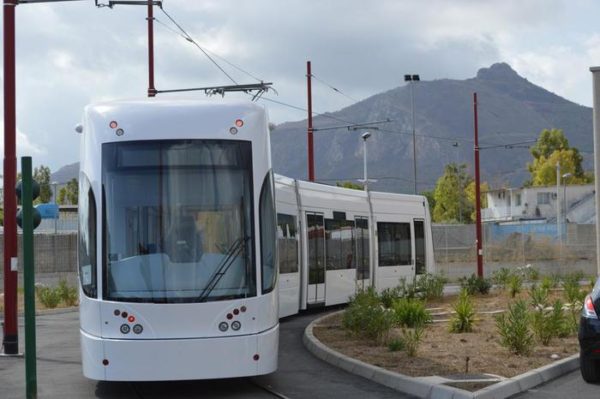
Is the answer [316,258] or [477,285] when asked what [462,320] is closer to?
[316,258]

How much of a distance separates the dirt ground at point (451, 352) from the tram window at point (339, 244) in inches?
194

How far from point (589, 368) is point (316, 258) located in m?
11.9

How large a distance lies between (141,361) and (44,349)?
7.41 meters

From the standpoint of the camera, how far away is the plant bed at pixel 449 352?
46.2 ft

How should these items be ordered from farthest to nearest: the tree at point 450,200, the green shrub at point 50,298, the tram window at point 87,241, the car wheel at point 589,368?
the tree at point 450,200 < the green shrub at point 50,298 < the car wheel at point 589,368 < the tram window at point 87,241

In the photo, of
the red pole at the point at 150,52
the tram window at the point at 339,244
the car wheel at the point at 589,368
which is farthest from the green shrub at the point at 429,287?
the car wheel at the point at 589,368

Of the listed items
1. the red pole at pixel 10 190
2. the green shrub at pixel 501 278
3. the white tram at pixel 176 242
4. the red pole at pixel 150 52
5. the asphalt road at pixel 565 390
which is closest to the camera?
the white tram at pixel 176 242

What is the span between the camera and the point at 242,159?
12617 millimetres

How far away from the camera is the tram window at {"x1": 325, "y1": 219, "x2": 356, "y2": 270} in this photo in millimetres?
25656

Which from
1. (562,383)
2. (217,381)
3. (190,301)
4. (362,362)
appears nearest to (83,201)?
(190,301)

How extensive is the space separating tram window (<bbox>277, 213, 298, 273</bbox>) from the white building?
72779 mm

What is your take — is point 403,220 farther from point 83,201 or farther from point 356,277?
point 83,201

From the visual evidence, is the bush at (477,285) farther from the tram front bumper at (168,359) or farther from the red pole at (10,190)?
the tram front bumper at (168,359)

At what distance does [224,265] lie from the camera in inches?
483
